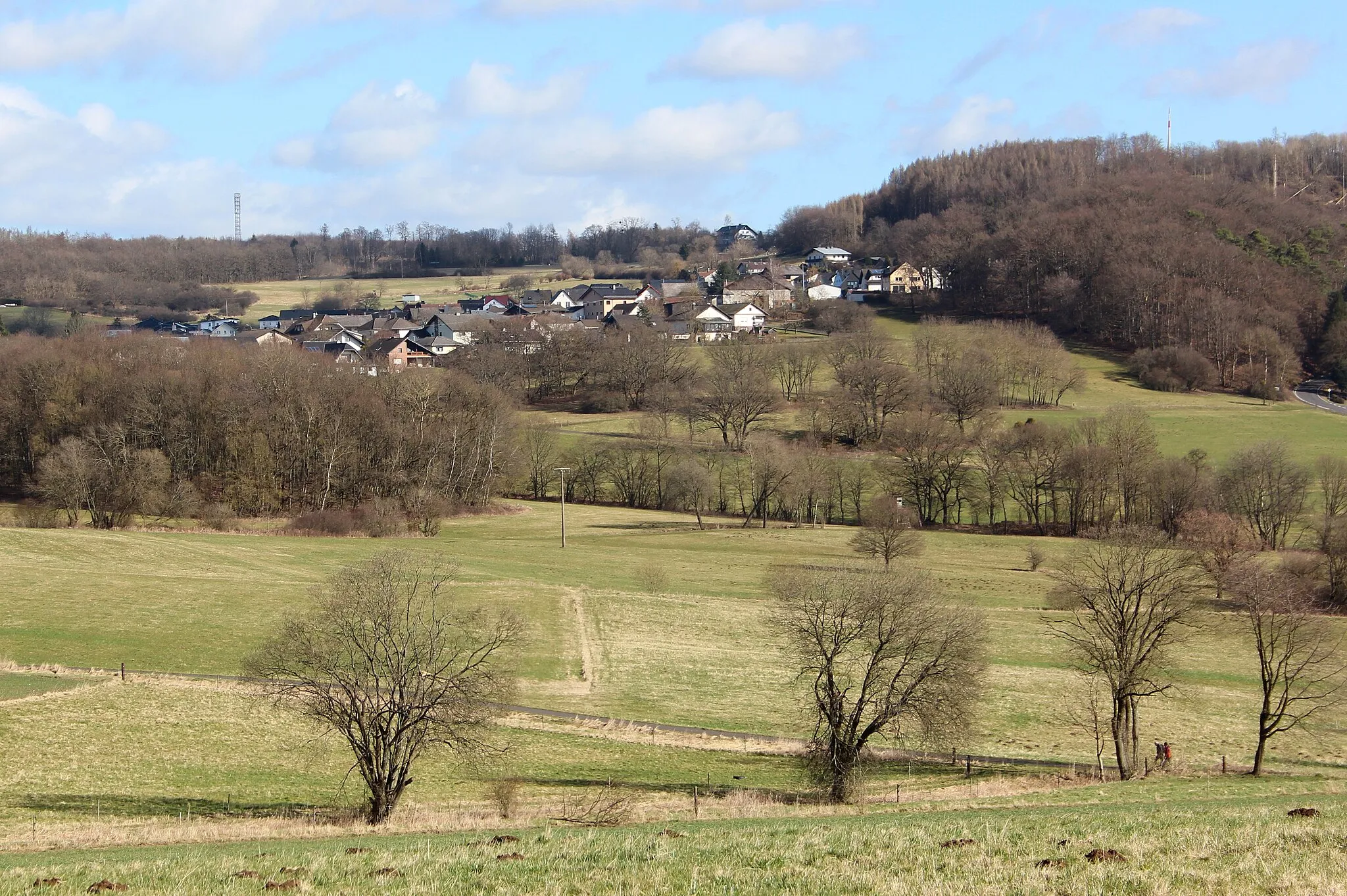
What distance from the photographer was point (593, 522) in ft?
262

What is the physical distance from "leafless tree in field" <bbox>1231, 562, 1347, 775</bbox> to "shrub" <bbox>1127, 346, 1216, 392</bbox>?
75075 millimetres

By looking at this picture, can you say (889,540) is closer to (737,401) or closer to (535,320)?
(737,401)

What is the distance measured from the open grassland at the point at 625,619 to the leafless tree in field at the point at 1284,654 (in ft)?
4.80

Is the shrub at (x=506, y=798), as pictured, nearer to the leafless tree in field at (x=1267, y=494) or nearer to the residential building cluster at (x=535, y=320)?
the leafless tree in field at (x=1267, y=494)

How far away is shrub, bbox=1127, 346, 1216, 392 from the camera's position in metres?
116

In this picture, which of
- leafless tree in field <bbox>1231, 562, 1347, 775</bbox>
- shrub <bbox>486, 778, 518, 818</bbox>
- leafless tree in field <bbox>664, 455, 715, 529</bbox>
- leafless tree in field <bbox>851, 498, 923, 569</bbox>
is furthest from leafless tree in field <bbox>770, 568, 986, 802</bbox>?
leafless tree in field <bbox>664, 455, 715, 529</bbox>

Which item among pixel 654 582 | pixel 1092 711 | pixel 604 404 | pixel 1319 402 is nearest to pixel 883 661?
pixel 1092 711

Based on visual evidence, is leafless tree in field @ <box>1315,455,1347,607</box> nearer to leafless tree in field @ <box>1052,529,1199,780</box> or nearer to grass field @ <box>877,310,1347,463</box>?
grass field @ <box>877,310,1347,463</box>

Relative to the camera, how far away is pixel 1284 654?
38000 mm

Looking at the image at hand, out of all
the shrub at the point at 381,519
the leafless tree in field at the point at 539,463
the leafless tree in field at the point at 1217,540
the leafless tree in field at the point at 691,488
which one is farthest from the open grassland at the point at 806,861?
the leafless tree in field at the point at 539,463

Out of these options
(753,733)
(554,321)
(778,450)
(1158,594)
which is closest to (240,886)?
(753,733)

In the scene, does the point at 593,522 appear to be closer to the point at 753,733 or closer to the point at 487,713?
the point at 753,733

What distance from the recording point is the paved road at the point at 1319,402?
10788cm

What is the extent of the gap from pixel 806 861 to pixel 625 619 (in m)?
37.2
